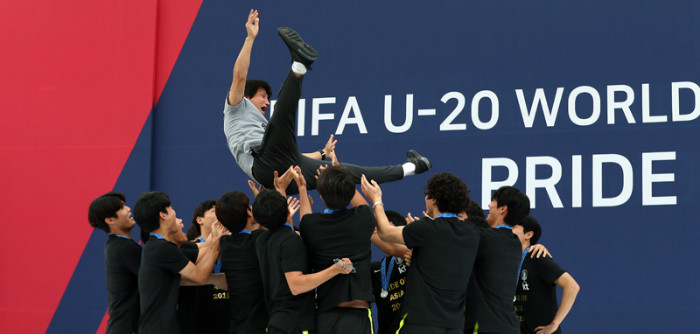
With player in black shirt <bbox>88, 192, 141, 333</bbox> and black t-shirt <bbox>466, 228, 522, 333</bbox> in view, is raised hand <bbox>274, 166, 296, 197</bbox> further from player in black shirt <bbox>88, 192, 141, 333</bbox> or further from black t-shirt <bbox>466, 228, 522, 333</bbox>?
black t-shirt <bbox>466, 228, 522, 333</bbox>

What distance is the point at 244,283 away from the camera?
3588 mm

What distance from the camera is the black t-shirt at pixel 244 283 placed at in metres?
3.59

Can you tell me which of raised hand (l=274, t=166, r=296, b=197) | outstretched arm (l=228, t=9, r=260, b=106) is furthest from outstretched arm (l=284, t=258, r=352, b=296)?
outstretched arm (l=228, t=9, r=260, b=106)

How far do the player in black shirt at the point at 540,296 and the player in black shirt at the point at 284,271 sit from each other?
1218 mm

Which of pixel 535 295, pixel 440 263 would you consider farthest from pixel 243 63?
pixel 535 295

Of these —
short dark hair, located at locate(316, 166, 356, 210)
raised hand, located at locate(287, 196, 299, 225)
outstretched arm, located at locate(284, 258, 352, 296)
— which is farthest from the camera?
raised hand, located at locate(287, 196, 299, 225)

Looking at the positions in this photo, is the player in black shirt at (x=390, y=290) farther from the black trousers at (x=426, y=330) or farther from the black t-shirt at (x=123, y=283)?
the black t-shirt at (x=123, y=283)

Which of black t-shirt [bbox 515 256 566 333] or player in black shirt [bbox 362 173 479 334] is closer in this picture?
player in black shirt [bbox 362 173 479 334]

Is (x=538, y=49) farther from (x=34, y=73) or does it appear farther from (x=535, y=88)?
(x=34, y=73)

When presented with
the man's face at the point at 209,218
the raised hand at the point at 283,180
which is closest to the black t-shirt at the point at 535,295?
the raised hand at the point at 283,180

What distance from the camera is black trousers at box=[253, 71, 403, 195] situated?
3.98 meters

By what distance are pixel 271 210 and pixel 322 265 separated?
1.11ft

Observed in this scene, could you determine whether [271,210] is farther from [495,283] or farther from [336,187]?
[495,283]

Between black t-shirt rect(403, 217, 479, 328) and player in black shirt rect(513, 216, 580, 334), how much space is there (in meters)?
0.74
